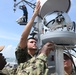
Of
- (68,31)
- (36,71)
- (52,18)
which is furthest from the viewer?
(52,18)

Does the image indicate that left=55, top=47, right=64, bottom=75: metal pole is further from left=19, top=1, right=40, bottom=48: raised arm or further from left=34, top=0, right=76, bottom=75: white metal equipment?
left=19, top=1, right=40, bottom=48: raised arm

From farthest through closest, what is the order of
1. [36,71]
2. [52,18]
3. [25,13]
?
[25,13], [52,18], [36,71]

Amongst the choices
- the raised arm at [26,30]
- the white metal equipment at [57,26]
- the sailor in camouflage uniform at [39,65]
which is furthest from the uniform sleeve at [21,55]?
the sailor in camouflage uniform at [39,65]

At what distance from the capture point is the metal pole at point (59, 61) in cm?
207

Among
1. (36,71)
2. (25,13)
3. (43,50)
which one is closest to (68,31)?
(43,50)

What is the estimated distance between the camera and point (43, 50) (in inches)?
76.4

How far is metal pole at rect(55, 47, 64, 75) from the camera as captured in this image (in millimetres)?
2066

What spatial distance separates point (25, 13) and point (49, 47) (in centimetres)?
1080

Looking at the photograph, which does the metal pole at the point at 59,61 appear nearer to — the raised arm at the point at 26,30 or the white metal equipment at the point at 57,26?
the white metal equipment at the point at 57,26

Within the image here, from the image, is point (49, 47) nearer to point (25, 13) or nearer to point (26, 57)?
point (26, 57)

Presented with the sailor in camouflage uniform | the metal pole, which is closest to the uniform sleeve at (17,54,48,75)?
the sailor in camouflage uniform

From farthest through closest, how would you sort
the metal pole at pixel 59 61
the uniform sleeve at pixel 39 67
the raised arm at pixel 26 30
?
the raised arm at pixel 26 30 → the metal pole at pixel 59 61 → the uniform sleeve at pixel 39 67

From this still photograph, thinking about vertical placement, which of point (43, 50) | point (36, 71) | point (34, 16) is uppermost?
point (34, 16)

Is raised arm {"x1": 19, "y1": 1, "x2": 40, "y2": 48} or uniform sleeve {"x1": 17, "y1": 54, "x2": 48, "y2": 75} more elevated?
raised arm {"x1": 19, "y1": 1, "x2": 40, "y2": 48}
